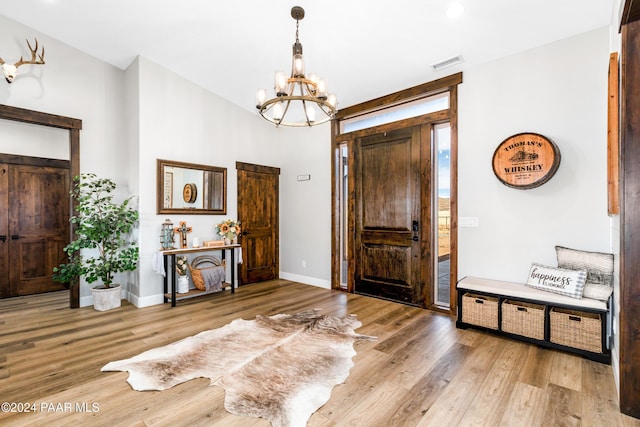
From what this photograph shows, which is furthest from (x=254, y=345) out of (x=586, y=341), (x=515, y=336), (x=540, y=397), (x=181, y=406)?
(x=586, y=341)

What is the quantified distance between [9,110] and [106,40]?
4.53 ft

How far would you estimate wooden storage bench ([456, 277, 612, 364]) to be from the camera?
2.56 meters

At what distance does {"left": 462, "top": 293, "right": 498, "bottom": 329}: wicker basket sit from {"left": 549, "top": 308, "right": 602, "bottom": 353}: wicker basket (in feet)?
1.54

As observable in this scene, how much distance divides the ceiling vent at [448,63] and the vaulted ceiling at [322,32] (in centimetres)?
5

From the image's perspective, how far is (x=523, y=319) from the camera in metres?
2.91

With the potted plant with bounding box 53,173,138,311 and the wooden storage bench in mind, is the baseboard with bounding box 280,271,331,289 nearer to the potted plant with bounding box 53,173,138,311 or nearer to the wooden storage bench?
the wooden storage bench

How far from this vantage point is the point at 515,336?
2.96 metres

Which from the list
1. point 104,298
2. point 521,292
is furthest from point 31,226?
point 521,292

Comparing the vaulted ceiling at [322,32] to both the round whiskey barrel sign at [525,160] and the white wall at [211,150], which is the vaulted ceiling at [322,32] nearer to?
the white wall at [211,150]

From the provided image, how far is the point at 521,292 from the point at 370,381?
1.77 m

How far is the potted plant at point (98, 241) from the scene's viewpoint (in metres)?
3.79

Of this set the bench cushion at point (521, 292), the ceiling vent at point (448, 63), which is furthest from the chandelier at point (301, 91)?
the bench cushion at point (521, 292)

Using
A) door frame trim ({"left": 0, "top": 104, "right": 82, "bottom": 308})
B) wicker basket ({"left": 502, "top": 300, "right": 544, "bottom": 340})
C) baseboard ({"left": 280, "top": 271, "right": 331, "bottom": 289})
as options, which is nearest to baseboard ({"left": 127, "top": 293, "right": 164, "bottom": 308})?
door frame trim ({"left": 0, "top": 104, "right": 82, "bottom": 308})

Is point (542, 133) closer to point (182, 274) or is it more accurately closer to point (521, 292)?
point (521, 292)
